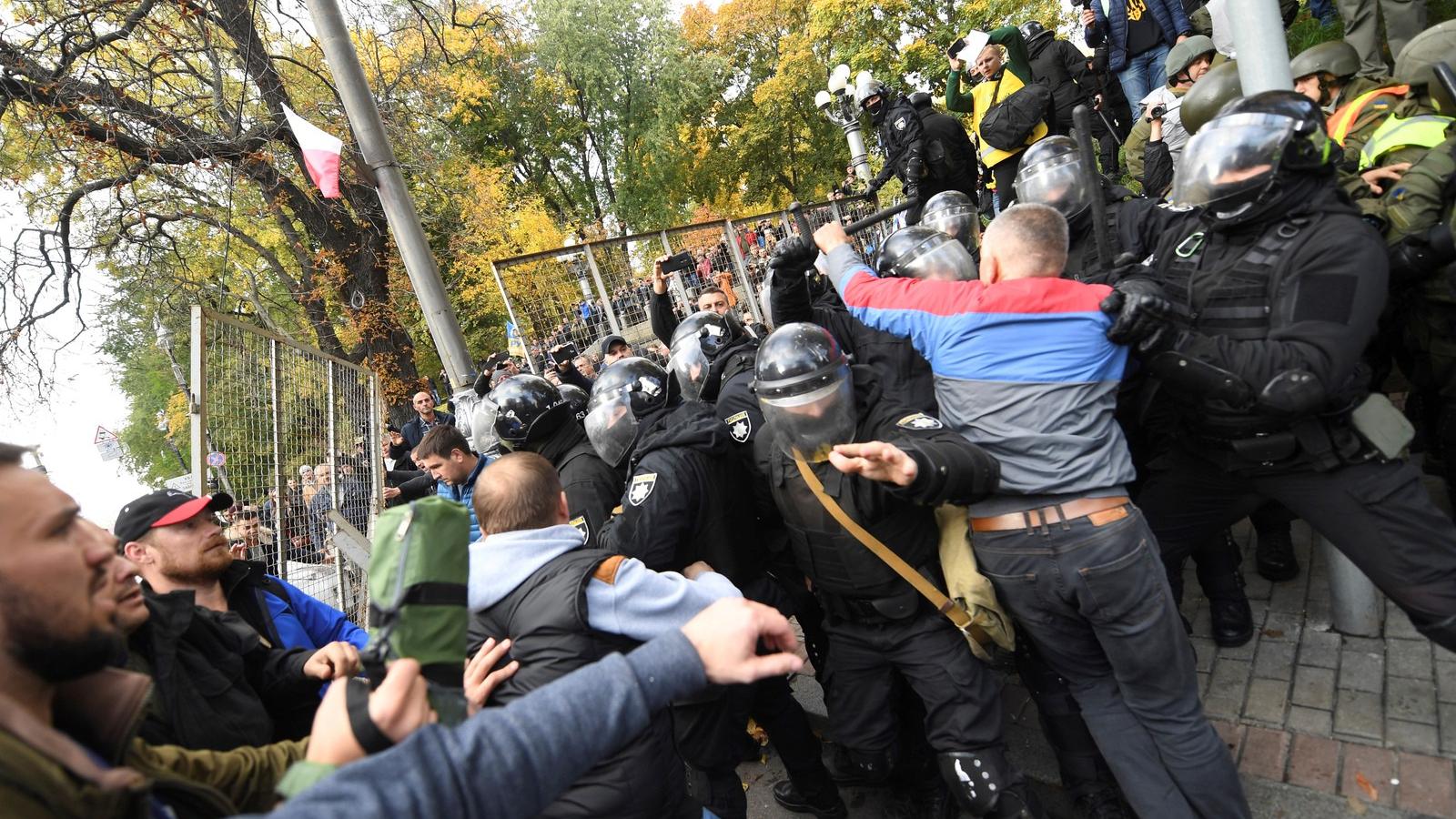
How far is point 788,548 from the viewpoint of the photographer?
333cm

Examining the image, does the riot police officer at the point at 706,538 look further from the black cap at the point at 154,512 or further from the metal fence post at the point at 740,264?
the metal fence post at the point at 740,264

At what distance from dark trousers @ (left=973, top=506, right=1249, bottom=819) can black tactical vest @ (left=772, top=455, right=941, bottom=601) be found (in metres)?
0.25

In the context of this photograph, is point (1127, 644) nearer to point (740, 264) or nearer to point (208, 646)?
point (208, 646)

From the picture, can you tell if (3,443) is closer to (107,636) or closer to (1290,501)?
(107,636)

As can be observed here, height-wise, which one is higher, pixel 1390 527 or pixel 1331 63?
pixel 1331 63

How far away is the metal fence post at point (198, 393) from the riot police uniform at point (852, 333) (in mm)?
2886

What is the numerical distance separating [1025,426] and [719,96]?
1232 inches

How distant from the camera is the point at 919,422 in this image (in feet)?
8.15

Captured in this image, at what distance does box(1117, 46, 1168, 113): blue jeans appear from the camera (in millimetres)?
7520

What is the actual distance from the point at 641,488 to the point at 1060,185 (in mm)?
2715

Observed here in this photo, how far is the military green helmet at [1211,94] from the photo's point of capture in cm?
397

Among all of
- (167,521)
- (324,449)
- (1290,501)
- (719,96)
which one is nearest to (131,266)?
(324,449)

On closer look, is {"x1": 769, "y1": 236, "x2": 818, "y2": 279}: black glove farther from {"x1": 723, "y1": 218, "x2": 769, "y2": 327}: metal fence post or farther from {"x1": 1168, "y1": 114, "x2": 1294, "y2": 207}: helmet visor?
{"x1": 723, "y1": 218, "x2": 769, "y2": 327}: metal fence post

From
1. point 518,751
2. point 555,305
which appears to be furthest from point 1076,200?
point 555,305
